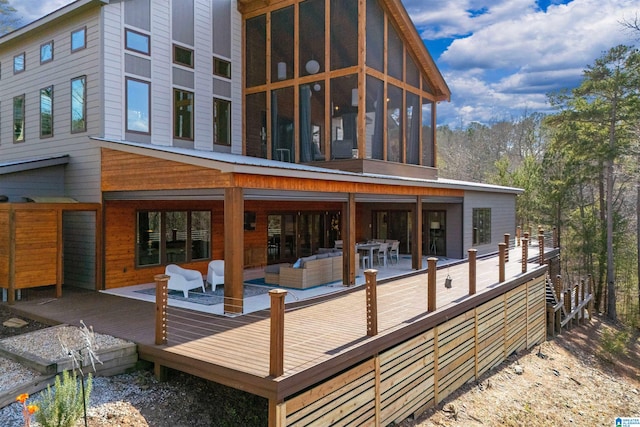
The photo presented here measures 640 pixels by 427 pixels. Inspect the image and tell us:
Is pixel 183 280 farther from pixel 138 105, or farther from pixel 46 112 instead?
pixel 46 112

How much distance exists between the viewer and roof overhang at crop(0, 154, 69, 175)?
896cm

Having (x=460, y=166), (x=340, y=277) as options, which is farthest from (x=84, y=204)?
(x=460, y=166)

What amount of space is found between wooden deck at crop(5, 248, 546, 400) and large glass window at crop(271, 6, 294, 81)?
22.5ft

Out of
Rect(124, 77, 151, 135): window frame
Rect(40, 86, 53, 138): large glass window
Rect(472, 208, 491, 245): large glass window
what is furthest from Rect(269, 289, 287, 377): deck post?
Rect(472, 208, 491, 245): large glass window

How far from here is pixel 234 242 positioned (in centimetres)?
Result: 673

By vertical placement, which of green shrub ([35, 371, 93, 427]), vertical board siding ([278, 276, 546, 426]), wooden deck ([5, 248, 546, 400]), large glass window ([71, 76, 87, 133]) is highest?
large glass window ([71, 76, 87, 133])

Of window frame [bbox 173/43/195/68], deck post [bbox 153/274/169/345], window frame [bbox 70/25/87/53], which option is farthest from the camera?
window frame [bbox 173/43/195/68]

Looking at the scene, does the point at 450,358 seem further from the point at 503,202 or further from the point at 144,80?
the point at 503,202

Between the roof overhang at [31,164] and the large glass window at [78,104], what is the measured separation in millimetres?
713

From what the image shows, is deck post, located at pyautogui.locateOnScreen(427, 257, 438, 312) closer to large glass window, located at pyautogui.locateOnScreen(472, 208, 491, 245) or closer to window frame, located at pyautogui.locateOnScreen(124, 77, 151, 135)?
window frame, located at pyautogui.locateOnScreen(124, 77, 151, 135)

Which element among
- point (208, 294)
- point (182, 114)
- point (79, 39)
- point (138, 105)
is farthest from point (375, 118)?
point (79, 39)

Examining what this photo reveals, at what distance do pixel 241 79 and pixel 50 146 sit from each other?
533 cm

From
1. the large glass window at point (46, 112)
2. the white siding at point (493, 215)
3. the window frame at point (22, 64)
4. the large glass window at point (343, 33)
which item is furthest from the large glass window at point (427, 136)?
the window frame at point (22, 64)

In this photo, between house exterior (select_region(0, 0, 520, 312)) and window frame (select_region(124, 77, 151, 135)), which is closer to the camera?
house exterior (select_region(0, 0, 520, 312))
